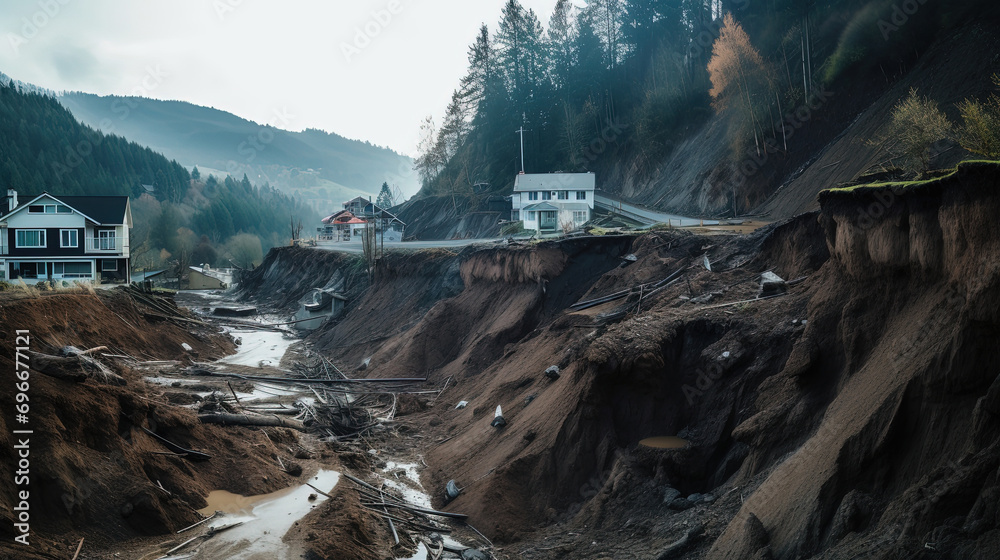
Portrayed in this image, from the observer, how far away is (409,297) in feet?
119

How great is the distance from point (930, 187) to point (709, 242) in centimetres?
1218

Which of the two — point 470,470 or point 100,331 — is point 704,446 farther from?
point 100,331

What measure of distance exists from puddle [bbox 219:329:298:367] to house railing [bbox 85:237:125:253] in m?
11.8

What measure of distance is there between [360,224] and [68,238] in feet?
161

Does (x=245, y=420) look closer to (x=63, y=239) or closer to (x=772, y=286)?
(x=772, y=286)

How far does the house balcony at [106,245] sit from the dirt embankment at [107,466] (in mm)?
33347

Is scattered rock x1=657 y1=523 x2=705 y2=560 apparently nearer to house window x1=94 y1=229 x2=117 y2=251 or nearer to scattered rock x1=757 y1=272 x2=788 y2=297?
scattered rock x1=757 y1=272 x2=788 y2=297

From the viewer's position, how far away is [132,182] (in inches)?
5714

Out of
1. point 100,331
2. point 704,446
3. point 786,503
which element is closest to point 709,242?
point 704,446

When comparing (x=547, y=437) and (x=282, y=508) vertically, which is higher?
(x=547, y=437)

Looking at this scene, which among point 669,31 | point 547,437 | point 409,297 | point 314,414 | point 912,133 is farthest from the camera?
point 669,31

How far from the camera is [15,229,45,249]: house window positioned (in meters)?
42.9

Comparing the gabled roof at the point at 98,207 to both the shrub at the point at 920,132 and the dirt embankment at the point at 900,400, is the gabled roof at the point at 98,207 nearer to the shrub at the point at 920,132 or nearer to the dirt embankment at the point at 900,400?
the shrub at the point at 920,132

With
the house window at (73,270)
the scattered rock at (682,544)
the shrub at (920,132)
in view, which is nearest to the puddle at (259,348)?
the house window at (73,270)
